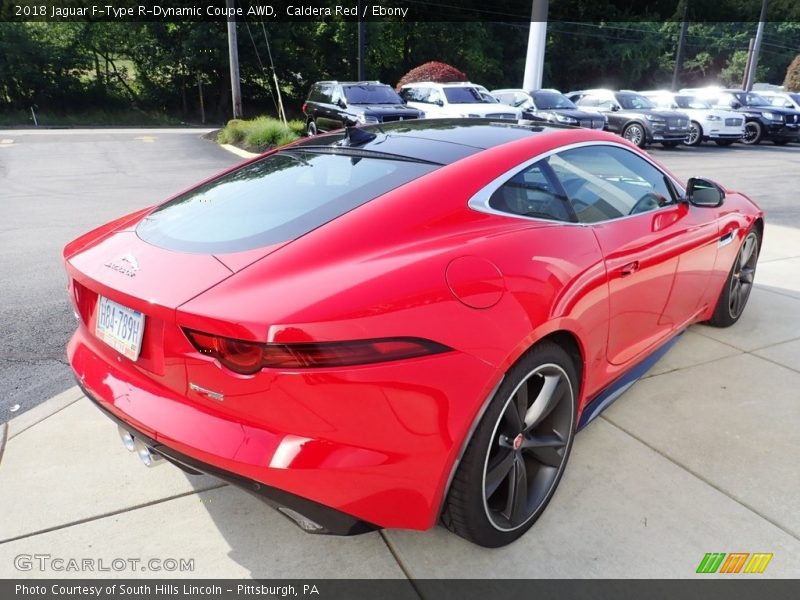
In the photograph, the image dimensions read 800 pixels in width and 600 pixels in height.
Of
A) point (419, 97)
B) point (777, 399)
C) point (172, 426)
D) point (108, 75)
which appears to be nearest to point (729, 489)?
point (777, 399)

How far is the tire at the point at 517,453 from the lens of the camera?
82.7 inches

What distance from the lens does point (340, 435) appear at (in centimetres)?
182

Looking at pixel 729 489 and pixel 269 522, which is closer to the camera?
pixel 269 522

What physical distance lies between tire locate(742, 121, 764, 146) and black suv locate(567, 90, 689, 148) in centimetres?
439

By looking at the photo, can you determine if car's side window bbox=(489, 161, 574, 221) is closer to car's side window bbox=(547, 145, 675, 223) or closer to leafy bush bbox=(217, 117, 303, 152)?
car's side window bbox=(547, 145, 675, 223)

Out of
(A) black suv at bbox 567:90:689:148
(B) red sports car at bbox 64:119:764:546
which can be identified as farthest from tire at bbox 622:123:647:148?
(B) red sports car at bbox 64:119:764:546

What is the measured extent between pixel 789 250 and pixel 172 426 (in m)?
7.26

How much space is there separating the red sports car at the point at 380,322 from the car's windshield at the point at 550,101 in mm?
16842

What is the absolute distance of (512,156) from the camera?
2615mm

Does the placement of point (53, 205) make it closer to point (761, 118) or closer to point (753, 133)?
point (761, 118)

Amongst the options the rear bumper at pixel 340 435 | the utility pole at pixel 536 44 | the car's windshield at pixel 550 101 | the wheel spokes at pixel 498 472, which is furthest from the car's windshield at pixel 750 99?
the rear bumper at pixel 340 435

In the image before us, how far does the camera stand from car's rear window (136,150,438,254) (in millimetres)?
2246

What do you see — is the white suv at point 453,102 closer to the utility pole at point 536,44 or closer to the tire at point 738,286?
the utility pole at point 536,44

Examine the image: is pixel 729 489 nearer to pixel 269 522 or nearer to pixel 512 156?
pixel 512 156
